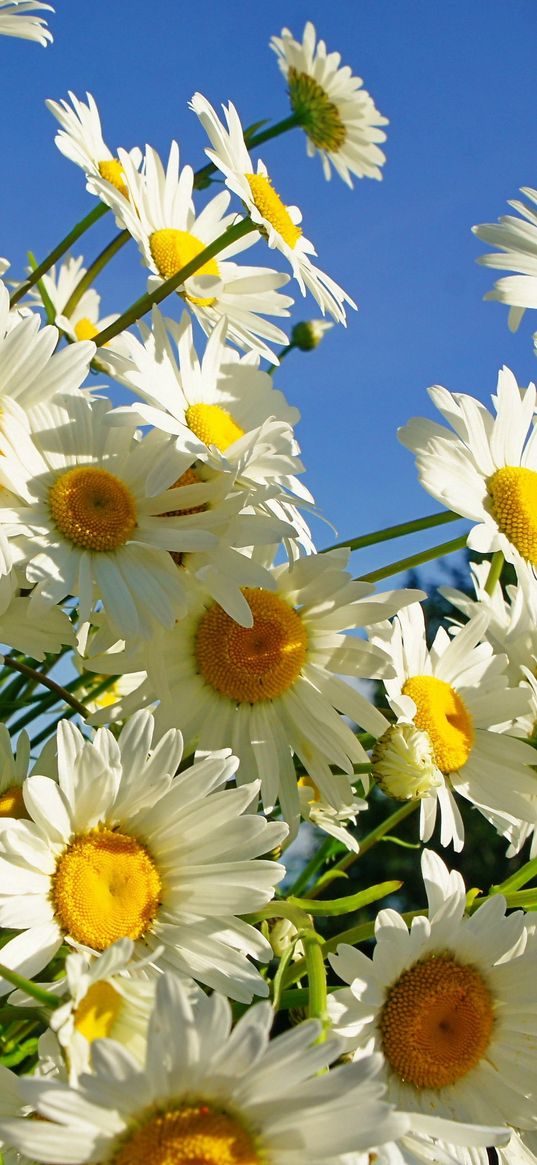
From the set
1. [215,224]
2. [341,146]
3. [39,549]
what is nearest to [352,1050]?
[39,549]

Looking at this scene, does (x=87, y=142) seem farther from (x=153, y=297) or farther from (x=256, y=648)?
(x=256, y=648)

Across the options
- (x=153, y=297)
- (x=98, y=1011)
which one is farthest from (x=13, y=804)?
(x=153, y=297)

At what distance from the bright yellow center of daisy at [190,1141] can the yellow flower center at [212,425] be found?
392 millimetres

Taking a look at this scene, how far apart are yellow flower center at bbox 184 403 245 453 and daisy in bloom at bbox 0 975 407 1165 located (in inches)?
15.2

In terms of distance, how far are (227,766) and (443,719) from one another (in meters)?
0.23

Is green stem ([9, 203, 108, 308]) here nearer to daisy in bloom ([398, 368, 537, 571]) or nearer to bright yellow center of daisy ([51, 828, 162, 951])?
daisy in bloom ([398, 368, 537, 571])

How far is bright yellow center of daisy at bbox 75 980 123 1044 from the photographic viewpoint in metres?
0.47

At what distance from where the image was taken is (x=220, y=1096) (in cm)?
42

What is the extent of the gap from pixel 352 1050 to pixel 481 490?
1.11 ft

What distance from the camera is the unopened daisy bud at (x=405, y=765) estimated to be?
651 millimetres

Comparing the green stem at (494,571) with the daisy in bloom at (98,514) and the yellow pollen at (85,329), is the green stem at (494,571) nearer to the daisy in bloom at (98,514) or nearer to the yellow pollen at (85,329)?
the daisy in bloom at (98,514)

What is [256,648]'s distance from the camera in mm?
712

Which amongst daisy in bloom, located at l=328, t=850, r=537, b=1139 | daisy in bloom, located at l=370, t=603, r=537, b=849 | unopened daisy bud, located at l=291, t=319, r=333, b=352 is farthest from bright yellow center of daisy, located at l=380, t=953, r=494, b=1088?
unopened daisy bud, located at l=291, t=319, r=333, b=352

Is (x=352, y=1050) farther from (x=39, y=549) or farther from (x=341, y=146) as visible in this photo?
(x=341, y=146)
